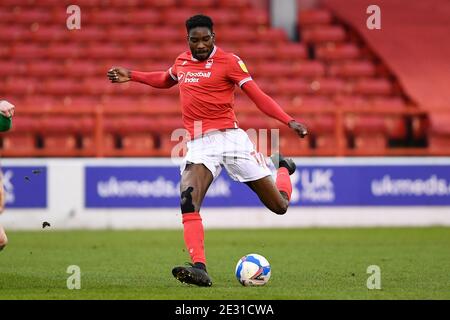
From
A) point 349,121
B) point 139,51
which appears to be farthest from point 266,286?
point 139,51

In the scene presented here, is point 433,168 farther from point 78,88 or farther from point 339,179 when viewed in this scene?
point 78,88

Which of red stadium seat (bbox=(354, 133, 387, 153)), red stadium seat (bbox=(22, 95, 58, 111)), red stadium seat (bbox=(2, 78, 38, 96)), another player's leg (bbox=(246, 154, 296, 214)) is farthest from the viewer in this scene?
red stadium seat (bbox=(2, 78, 38, 96))

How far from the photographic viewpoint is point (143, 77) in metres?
8.84

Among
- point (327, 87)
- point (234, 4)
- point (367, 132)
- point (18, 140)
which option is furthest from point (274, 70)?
point (18, 140)

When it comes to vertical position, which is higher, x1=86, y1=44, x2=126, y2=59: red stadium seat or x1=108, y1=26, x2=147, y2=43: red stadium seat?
x1=108, y1=26, x2=147, y2=43: red stadium seat

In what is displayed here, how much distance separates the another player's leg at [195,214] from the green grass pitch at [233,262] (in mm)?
185

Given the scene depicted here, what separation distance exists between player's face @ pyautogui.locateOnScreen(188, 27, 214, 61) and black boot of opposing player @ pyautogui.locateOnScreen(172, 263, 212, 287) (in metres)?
1.73

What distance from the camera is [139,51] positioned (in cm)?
1878

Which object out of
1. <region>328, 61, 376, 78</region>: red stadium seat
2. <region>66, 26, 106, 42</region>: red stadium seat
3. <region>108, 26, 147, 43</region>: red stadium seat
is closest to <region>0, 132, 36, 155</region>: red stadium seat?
<region>66, 26, 106, 42</region>: red stadium seat

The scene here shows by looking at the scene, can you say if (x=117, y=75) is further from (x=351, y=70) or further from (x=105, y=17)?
(x=105, y=17)

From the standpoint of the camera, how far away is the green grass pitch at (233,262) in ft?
24.6

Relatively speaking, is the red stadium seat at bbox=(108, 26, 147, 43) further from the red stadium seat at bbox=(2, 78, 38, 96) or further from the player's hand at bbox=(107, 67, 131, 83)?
the player's hand at bbox=(107, 67, 131, 83)

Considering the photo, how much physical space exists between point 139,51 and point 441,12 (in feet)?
20.9

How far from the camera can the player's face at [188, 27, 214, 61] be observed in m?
8.09
